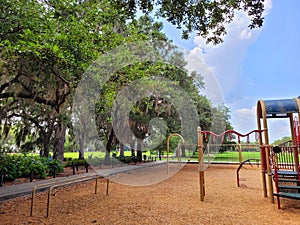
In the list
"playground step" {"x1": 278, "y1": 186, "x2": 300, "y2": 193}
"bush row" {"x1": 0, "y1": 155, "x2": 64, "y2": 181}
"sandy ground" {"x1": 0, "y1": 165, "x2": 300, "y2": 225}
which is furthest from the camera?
"bush row" {"x1": 0, "y1": 155, "x2": 64, "y2": 181}

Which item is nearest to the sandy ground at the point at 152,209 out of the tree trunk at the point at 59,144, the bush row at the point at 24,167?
the bush row at the point at 24,167

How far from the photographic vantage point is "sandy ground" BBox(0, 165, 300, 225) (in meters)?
3.76

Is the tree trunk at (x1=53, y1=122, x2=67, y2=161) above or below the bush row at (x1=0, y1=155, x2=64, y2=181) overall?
above

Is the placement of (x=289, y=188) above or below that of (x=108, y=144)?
below

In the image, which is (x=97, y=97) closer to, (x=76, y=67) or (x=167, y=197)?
(x=76, y=67)

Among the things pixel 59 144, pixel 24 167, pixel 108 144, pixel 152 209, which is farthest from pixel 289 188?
pixel 108 144

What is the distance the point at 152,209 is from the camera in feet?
14.6

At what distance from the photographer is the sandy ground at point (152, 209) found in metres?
3.76

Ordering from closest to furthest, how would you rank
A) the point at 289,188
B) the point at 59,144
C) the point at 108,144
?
the point at 289,188 → the point at 59,144 → the point at 108,144

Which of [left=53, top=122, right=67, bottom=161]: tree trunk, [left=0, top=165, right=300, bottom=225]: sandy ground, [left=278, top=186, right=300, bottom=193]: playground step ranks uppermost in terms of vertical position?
[left=53, top=122, right=67, bottom=161]: tree trunk

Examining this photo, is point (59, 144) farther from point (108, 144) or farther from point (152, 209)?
point (152, 209)

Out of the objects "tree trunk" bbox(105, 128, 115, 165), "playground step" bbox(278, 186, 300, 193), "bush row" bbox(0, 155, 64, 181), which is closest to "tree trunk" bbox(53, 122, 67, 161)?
"bush row" bbox(0, 155, 64, 181)

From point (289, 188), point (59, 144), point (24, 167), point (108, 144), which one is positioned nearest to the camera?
point (289, 188)

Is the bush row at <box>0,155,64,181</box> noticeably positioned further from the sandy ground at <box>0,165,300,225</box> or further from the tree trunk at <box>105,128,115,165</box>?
the tree trunk at <box>105,128,115,165</box>
